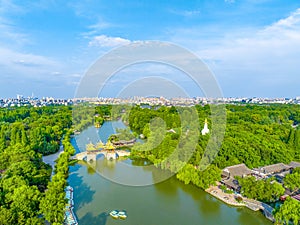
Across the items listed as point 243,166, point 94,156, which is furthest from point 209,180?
point 94,156

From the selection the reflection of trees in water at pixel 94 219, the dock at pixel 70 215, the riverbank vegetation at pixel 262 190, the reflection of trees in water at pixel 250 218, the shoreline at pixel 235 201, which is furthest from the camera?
the riverbank vegetation at pixel 262 190

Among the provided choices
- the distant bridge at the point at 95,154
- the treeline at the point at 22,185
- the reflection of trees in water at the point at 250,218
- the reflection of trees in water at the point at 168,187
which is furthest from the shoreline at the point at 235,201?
the distant bridge at the point at 95,154

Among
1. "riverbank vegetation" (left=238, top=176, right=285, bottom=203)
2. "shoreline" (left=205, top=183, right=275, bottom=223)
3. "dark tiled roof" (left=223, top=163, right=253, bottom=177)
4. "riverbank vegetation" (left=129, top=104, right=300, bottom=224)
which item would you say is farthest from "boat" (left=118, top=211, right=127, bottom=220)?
"dark tiled roof" (left=223, top=163, right=253, bottom=177)

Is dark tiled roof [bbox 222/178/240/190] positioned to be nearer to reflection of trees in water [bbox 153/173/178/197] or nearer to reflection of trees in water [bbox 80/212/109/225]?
reflection of trees in water [bbox 153/173/178/197]

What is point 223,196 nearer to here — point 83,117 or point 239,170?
point 239,170

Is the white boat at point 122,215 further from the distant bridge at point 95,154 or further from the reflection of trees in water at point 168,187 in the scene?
the distant bridge at point 95,154

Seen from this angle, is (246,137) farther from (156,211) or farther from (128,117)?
(128,117)
